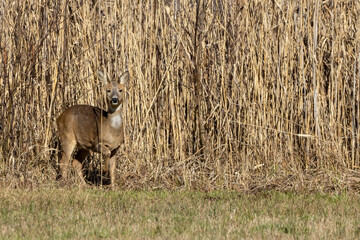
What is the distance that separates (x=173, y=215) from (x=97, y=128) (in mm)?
2509

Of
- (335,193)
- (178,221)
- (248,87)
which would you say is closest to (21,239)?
(178,221)

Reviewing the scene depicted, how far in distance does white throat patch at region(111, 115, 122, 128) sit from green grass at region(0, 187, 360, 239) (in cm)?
91

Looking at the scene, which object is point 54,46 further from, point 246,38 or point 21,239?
point 21,239

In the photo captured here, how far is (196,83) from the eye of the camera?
26.0ft

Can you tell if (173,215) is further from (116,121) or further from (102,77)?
(102,77)

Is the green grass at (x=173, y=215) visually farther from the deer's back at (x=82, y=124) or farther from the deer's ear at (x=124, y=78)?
the deer's ear at (x=124, y=78)

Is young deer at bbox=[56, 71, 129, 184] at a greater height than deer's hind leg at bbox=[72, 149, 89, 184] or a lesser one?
greater

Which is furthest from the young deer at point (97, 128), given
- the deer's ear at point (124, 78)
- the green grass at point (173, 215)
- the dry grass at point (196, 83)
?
→ the green grass at point (173, 215)

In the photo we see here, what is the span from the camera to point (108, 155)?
745 cm

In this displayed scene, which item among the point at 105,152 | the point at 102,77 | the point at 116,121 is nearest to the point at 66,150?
the point at 105,152

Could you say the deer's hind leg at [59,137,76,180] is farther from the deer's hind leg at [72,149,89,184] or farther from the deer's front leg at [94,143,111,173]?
the deer's front leg at [94,143,111,173]

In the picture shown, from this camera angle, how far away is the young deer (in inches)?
294

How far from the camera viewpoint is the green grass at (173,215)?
482cm

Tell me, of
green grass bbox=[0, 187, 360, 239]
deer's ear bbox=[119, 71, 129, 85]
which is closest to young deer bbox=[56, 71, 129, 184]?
deer's ear bbox=[119, 71, 129, 85]
